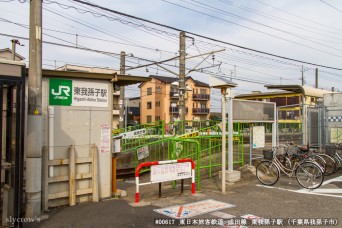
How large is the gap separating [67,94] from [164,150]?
627cm

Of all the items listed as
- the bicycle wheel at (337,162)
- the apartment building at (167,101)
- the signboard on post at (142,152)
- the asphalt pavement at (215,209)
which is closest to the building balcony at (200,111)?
the apartment building at (167,101)

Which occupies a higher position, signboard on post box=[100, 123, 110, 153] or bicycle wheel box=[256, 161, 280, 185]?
signboard on post box=[100, 123, 110, 153]

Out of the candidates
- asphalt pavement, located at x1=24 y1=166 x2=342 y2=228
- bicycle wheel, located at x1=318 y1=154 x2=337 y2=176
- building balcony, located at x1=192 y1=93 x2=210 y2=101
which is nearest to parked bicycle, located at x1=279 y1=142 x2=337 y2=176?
bicycle wheel, located at x1=318 y1=154 x2=337 y2=176

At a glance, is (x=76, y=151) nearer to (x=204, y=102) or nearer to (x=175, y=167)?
(x=175, y=167)

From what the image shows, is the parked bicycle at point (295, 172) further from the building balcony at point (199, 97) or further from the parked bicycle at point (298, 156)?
the building balcony at point (199, 97)

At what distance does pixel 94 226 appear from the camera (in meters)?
4.96

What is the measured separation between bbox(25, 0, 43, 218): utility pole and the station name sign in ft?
1.81

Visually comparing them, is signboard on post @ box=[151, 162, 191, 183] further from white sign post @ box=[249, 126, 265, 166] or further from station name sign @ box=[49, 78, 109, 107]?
white sign post @ box=[249, 126, 265, 166]

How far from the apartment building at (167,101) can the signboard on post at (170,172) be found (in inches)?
1728

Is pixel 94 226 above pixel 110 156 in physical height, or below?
below

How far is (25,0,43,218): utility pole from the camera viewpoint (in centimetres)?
534

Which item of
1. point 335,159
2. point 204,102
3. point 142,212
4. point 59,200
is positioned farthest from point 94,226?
point 204,102

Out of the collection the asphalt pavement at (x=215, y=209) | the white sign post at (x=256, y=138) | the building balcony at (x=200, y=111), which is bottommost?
the asphalt pavement at (x=215, y=209)

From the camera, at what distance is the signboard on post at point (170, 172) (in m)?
6.50
